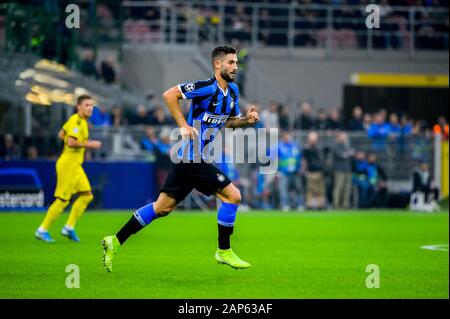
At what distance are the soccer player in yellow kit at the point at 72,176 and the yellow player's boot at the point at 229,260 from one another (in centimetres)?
480

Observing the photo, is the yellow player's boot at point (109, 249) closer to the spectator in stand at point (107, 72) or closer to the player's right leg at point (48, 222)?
the player's right leg at point (48, 222)

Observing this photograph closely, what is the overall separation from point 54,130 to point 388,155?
31.2 ft

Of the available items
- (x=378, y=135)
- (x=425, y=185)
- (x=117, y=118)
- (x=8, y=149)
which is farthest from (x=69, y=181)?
(x=378, y=135)

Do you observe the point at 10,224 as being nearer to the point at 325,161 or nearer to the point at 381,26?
the point at 325,161

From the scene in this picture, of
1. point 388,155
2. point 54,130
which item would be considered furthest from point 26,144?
point 388,155

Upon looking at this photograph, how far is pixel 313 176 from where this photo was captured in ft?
92.5

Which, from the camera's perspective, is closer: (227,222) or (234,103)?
(227,222)

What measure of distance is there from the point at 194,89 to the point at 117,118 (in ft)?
53.7

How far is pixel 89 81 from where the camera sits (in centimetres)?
3002

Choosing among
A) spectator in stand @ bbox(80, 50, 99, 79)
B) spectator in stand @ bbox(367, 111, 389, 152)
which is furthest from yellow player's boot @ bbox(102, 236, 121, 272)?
spectator in stand @ bbox(80, 50, 99, 79)

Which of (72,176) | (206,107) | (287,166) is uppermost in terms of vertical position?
(206,107)

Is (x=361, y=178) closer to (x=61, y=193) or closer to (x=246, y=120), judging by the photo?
(x=61, y=193)

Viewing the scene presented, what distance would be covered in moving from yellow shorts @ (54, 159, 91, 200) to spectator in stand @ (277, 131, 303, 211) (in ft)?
38.8

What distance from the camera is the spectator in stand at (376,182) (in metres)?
28.8
